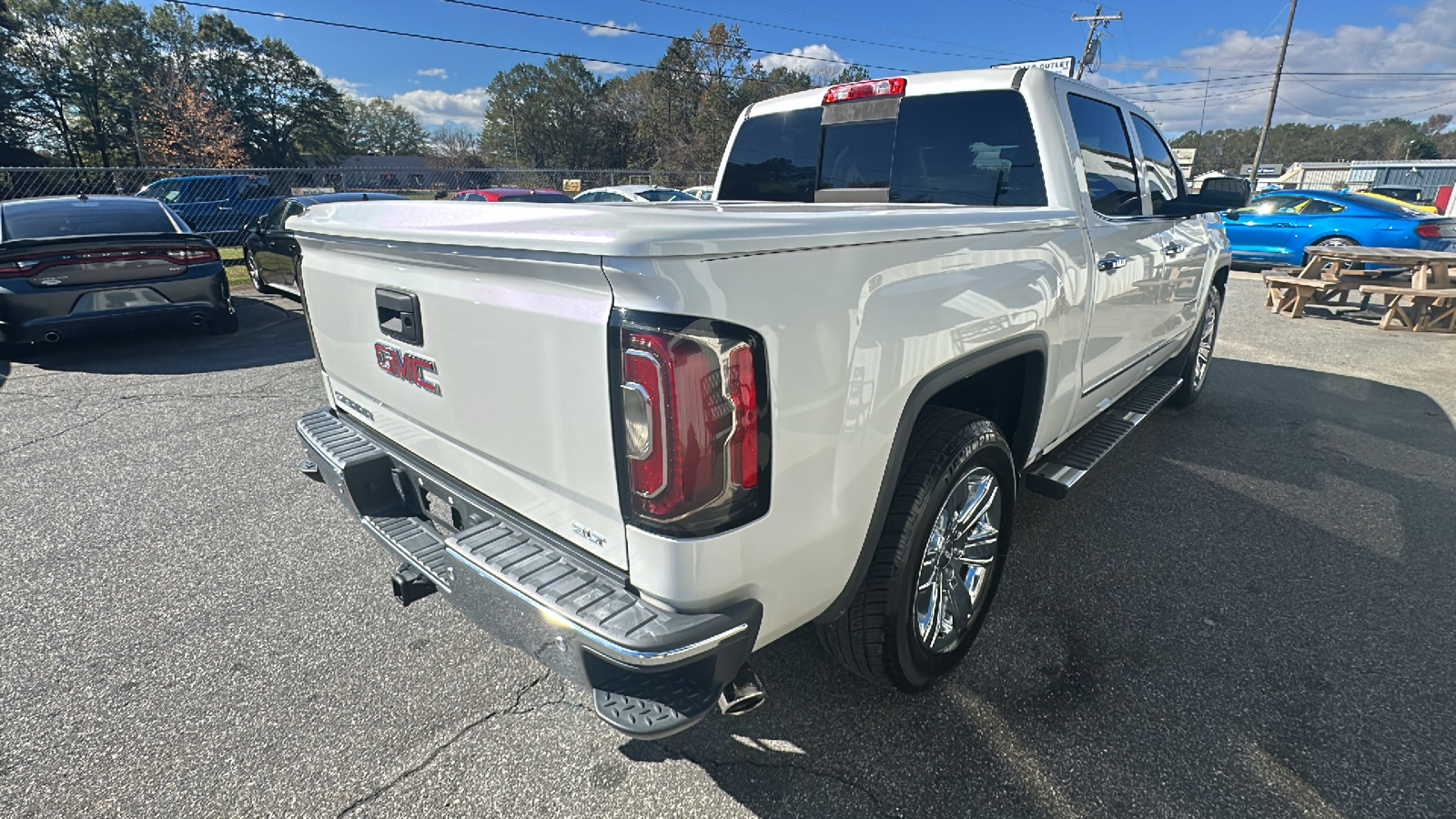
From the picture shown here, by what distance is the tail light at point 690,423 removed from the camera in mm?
1383

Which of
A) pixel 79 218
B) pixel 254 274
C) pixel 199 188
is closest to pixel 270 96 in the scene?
pixel 199 188

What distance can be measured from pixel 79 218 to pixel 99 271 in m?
0.86

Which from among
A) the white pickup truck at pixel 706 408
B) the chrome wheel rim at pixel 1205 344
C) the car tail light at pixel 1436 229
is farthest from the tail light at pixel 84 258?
the car tail light at pixel 1436 229

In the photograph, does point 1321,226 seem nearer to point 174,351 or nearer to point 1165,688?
point 1165,688

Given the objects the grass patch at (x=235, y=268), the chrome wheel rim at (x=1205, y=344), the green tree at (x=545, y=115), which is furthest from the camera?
the green tree at (x=545, y=115)

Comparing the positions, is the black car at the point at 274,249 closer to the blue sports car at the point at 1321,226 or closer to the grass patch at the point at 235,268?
the grass patch at the point at 235,268

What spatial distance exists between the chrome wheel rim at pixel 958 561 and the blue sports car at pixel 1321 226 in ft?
34.8

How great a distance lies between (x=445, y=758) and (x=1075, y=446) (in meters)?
2.91

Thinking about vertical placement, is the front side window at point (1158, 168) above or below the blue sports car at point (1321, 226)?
above

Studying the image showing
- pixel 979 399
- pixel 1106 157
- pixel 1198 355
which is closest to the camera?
pixel 979 399

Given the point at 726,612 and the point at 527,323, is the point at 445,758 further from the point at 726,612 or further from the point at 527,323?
the point at 527,323

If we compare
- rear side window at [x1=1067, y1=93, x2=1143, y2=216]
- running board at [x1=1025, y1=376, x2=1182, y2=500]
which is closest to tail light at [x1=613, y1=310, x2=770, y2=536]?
running board at [x1=1025, y1=376, x2=1182, y2=500]

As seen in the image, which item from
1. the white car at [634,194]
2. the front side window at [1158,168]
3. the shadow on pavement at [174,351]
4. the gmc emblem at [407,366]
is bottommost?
the shadow on pavement at [174,351]

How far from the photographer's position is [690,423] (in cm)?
142
